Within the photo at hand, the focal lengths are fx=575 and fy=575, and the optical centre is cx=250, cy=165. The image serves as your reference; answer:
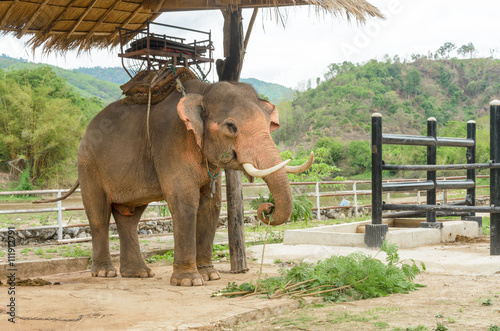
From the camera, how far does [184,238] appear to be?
523 cm

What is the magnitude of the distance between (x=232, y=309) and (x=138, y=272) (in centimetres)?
223

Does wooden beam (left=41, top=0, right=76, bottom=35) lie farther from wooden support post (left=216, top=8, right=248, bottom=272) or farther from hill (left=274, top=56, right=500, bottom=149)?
hill (left=274, top=56, right=500, bottom=149)

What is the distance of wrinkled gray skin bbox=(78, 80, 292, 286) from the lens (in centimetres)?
499

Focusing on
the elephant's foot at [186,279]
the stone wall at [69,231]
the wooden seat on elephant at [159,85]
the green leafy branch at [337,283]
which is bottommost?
the stone wall at [69,231]


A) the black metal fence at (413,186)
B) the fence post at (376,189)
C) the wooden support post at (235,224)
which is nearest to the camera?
the wooden support post at (235,224)

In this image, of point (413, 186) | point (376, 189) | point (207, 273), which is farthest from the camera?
point (413, 186)

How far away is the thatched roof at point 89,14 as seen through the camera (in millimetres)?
5660

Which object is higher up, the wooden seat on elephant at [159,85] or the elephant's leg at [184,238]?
the wooden seat on elephant at [159,85]

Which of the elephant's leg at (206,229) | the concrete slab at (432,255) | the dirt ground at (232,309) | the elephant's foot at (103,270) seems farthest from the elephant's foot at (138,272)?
the concrete slab at (432,255)

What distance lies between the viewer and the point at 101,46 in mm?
7133

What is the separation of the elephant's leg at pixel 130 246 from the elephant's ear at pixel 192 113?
1562 mm

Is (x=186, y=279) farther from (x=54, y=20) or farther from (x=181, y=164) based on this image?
(x=54, y=20)

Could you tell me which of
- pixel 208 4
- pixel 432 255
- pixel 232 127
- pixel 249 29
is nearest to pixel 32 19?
pixel 208 4

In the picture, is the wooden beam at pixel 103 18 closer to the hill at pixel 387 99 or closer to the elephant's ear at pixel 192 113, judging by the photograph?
the elephant's ear at pixel 192 113
